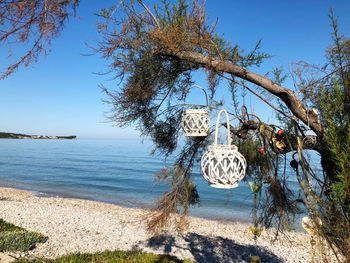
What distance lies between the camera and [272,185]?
2.44 meters

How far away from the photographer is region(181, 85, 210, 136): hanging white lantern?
2.48 m

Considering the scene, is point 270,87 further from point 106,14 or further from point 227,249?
point 227,249

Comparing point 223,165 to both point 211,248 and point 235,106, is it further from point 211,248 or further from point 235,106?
point 211,248

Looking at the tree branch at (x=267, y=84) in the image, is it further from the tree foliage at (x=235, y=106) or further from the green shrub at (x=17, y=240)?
the green shrub at (x=17, y=240)

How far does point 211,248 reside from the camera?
7055mm

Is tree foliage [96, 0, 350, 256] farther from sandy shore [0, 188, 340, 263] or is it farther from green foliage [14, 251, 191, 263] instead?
sandy shore [0, 188, 340, 263]

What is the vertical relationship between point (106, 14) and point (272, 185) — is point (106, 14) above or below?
above

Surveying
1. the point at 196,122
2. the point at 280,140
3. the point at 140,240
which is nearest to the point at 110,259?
the point at 140,240

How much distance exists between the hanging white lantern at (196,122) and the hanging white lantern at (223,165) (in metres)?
0.53

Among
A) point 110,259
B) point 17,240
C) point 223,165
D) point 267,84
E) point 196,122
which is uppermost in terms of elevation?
point 267,84

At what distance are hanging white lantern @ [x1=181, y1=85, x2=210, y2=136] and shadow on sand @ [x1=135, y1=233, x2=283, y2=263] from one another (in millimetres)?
4517

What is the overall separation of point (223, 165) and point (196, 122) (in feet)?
2.11

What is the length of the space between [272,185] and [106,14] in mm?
2536

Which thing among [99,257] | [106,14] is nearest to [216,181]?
[106,14]
